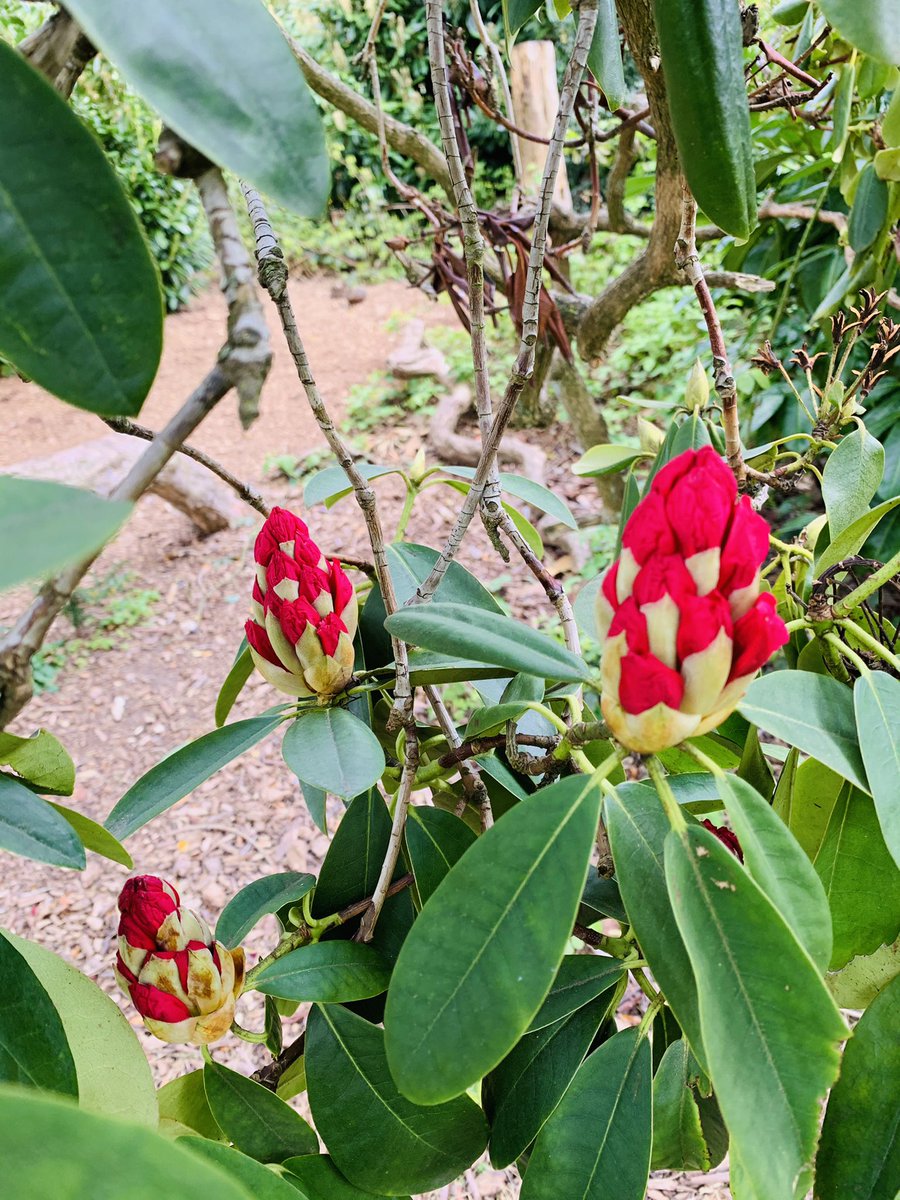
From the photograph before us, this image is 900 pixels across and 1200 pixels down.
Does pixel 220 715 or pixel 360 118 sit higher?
pixel 360 118

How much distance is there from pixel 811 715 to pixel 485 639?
18cm

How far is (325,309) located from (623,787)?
4709mm

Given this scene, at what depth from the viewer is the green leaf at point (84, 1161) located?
7.5 inches

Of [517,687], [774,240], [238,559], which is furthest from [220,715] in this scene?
[238,559]

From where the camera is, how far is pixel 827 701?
44 centimetres

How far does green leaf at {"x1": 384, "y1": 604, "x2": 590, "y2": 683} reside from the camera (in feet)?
1.24

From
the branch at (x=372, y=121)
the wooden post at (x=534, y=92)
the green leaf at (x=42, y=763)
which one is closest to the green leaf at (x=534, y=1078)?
the green leaf at (x=42, y=763)

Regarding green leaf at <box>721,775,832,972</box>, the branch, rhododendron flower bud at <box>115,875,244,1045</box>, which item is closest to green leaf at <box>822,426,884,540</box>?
green leaf at <box>721,775,832,972</box>

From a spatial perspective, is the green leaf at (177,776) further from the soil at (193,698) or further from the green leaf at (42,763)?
the soil at (193,698)

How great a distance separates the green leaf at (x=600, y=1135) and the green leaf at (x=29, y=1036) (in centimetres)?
25

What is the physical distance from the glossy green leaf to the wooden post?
2.04 m

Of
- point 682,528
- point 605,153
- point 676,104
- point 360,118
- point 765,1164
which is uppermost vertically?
point 605,153

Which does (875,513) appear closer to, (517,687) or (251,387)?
(517,687)

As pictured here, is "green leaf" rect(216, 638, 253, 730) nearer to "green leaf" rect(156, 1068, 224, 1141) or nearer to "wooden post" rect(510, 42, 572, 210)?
"green leaf" rect(156, 1068, 224, 1141)
